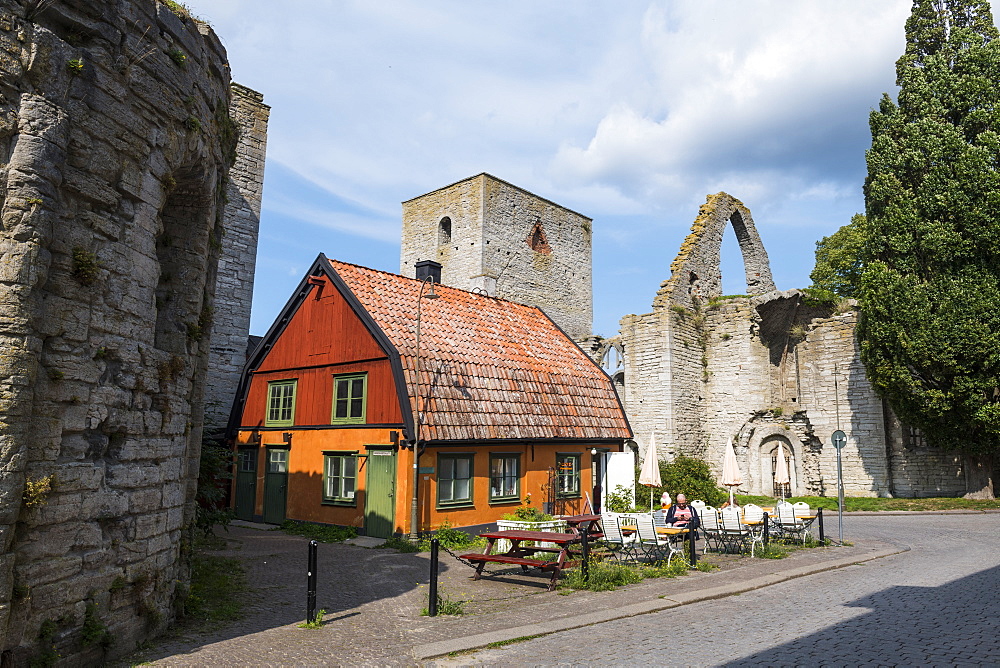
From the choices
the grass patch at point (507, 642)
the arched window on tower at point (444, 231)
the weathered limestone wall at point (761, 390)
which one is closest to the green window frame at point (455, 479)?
the grass patch at point (507, 642)

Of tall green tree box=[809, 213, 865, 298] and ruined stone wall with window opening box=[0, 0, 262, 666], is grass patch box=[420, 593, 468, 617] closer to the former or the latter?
ruined stone wall with window opening box=[0, 0, 262, 666]

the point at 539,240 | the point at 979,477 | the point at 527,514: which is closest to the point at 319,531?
the point at 527,514

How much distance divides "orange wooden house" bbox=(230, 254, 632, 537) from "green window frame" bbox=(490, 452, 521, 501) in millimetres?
40

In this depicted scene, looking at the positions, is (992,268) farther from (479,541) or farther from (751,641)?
(751,641)

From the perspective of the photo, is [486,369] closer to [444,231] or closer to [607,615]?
[607,615]

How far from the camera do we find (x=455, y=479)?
15.6m

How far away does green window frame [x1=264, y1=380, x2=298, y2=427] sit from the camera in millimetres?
18391

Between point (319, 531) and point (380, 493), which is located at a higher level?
point (380, 493)

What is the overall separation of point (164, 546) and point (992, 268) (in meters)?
23.9

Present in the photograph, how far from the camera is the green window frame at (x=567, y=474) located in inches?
714

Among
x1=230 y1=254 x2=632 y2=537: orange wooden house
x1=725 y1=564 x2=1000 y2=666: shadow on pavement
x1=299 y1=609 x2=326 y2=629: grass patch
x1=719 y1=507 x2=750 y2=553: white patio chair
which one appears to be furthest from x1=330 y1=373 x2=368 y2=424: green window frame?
x1=725 y1=564 x2=1000 y2=666: shadow on pavement

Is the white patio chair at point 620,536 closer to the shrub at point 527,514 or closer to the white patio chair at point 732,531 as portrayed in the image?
the white patio chair at point 732,531

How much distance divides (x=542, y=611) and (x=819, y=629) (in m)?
3.12

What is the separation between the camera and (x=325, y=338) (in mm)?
17562
